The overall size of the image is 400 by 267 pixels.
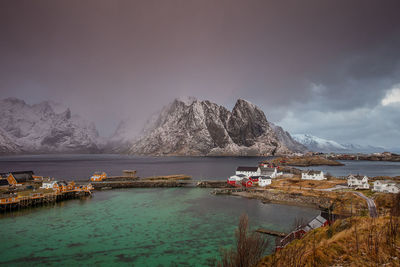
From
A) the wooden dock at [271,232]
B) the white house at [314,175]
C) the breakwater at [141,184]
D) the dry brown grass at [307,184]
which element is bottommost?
the breakwater at [141,184]

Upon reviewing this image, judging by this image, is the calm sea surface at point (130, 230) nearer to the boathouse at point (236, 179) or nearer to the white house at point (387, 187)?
the white house at point (387, 187)

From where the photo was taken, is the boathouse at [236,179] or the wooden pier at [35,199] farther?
the boathouse at [236,179]

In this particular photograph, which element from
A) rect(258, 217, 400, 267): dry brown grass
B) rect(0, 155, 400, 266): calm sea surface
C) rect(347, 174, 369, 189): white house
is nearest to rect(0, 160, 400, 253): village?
rect(347, 174, 369, 189): white house

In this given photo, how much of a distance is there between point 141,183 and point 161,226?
52.4m

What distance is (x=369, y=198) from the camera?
168 feet

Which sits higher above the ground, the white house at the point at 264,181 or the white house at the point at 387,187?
the white house at the point at 387,187

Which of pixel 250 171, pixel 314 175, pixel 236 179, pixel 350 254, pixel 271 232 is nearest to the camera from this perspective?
pixel 350 254

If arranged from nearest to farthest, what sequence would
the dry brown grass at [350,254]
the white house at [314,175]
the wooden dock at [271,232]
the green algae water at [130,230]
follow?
the dry brown grass at [350,254]
the green algae water at [130,230]
the wooden dock at [271,232]
the white house at [314,175]

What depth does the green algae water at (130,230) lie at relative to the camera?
28000 millimetres

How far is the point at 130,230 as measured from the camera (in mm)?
37875

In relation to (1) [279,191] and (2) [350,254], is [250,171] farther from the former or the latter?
(2) [350,254]

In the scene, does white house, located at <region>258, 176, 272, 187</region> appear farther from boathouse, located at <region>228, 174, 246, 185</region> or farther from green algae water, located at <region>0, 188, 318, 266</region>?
green algae water, located at <region>0, 188, 318, 266</region>

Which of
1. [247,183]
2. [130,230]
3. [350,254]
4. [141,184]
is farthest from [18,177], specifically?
[350,254]

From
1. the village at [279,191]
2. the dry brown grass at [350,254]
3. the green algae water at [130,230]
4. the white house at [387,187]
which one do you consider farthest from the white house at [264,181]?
the dry brown grass at [350,254]
